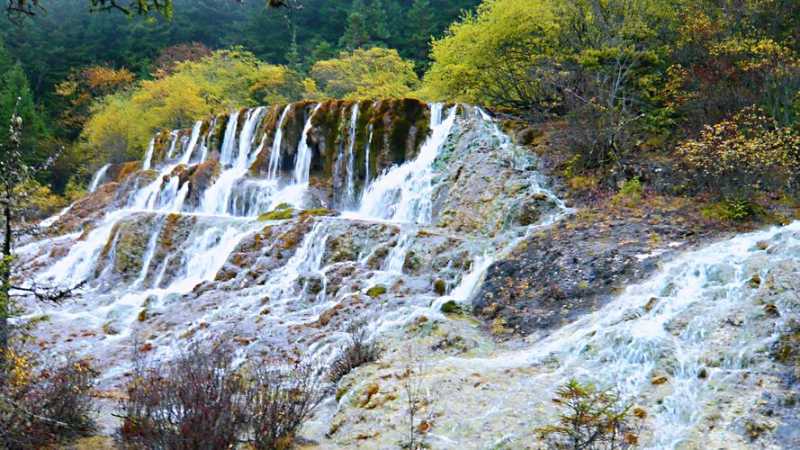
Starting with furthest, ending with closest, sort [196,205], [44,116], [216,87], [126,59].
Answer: [126,59] → [44,116] → [216,87] → [196,205]

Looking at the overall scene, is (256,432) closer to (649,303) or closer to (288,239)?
(649,303)

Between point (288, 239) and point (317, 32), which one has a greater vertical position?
point (317, 32)

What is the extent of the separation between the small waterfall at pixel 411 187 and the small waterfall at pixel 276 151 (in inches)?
175

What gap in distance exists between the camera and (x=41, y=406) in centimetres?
482

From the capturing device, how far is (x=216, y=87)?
33656 millimetres

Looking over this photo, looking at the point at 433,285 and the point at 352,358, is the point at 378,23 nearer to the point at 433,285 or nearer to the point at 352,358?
the point at 433,285

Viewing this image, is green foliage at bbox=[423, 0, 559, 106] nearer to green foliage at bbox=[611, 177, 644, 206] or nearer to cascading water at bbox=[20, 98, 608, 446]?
cascading water at bbox=[20, 98, 608, 446]

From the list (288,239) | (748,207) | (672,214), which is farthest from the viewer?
(288,239)

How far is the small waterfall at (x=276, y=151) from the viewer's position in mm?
19344

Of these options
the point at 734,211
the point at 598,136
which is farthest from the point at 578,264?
the point at 598,136

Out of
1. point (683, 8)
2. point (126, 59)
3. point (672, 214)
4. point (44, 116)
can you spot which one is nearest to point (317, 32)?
point (126, 59)

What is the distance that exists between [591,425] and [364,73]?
29.3m

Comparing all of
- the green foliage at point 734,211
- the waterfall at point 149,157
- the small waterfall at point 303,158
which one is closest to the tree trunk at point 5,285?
the green foliage at point 734,211

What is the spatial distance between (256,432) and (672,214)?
323 inches
